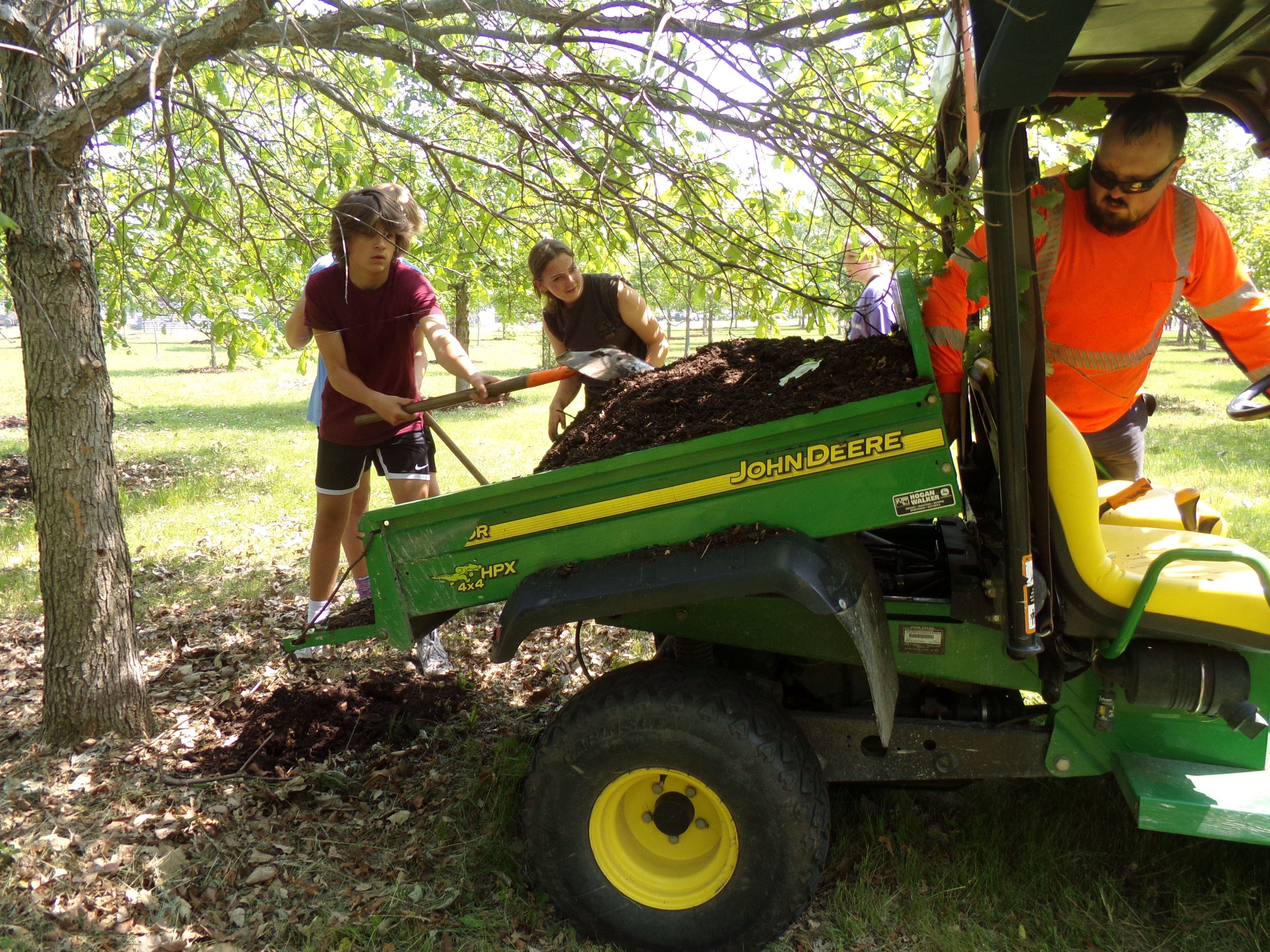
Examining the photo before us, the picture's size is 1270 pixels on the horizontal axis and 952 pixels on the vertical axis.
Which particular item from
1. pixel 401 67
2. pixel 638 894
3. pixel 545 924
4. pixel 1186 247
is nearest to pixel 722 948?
pixel 638 894

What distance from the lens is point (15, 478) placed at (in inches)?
309

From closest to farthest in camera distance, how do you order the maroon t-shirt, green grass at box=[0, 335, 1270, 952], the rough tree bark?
green grass at box=[0, 335, 1270, 952], the rough tree bark, the maroon t-shirt

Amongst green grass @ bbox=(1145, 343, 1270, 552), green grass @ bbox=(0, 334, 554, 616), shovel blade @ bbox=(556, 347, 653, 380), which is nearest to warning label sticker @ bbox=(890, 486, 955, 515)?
shovel blade @ bbox=(556, 347, 653, 380)

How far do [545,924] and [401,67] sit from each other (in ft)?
10.5

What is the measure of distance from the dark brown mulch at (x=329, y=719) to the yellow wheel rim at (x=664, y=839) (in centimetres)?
125

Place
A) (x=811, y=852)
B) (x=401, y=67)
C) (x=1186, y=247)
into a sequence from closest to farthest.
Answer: (x=811, y=852), (x=1186, y=247), (x=401, y=67)

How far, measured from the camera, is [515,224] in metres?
3.84

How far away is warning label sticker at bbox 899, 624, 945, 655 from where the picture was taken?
7.58 ft

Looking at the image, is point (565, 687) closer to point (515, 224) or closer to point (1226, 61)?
point (515, 224)

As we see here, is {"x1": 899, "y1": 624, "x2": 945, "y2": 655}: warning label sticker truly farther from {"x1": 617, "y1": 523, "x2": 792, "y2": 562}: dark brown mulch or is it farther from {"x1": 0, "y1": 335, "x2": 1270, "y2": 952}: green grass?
{"x1": 0, "y1": 335, "x2": 1270, "y2": 952}: green grass

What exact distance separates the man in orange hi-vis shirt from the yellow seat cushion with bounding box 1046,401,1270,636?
0.22 meters

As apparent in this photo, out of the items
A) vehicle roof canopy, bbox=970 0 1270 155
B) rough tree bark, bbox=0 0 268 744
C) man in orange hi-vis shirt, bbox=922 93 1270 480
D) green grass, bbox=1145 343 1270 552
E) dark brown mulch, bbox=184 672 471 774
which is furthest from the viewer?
green grass, bbox=1145 343 1270 552

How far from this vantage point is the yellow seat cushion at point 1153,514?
8.90 ft

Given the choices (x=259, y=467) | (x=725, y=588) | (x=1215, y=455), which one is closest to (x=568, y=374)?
(x=725, y=588)
